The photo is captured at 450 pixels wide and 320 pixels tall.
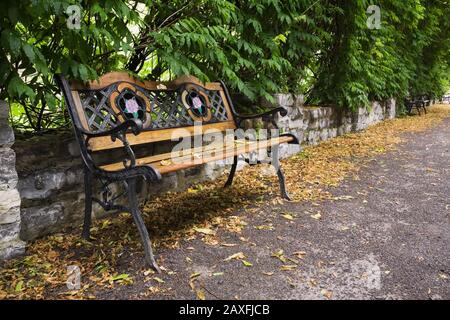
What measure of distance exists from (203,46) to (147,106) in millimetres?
782

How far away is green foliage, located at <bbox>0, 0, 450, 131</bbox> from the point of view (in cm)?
219

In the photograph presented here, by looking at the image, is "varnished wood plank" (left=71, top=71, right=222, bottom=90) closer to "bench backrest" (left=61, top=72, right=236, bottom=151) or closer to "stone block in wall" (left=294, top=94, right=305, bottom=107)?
"bench backrest" (left=61, top=72, right=236, bottom=151)

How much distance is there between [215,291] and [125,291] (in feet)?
1.51

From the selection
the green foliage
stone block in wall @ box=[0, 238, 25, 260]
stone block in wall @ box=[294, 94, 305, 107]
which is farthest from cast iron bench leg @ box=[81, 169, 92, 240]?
stone block in wall @ box=[294, 94, 305, 107]

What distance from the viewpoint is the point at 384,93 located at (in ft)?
28.0

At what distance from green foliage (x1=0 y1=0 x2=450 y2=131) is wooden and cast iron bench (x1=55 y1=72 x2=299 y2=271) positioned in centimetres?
15

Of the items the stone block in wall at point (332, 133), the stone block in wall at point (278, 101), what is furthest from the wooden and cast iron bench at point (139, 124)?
the stone block in wall at point (332, 133)

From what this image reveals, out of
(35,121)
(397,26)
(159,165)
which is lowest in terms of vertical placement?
(159,165)

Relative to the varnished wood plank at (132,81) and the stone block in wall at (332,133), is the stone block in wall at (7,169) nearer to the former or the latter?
the varnished wood plank at (132,81)

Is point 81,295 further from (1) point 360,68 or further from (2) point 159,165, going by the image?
(1) point 360,68

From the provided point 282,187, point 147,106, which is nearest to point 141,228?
point 147,106

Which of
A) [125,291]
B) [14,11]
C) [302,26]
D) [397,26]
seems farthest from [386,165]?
[397,26]

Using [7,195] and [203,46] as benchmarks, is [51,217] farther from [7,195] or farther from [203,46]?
[203,46]

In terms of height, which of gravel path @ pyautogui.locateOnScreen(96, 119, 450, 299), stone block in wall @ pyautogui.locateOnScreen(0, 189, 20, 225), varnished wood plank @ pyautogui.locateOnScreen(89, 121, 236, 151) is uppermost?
varnished wood plank @ pyautogui.locateOnScreen(89, 121, 236, 151)
